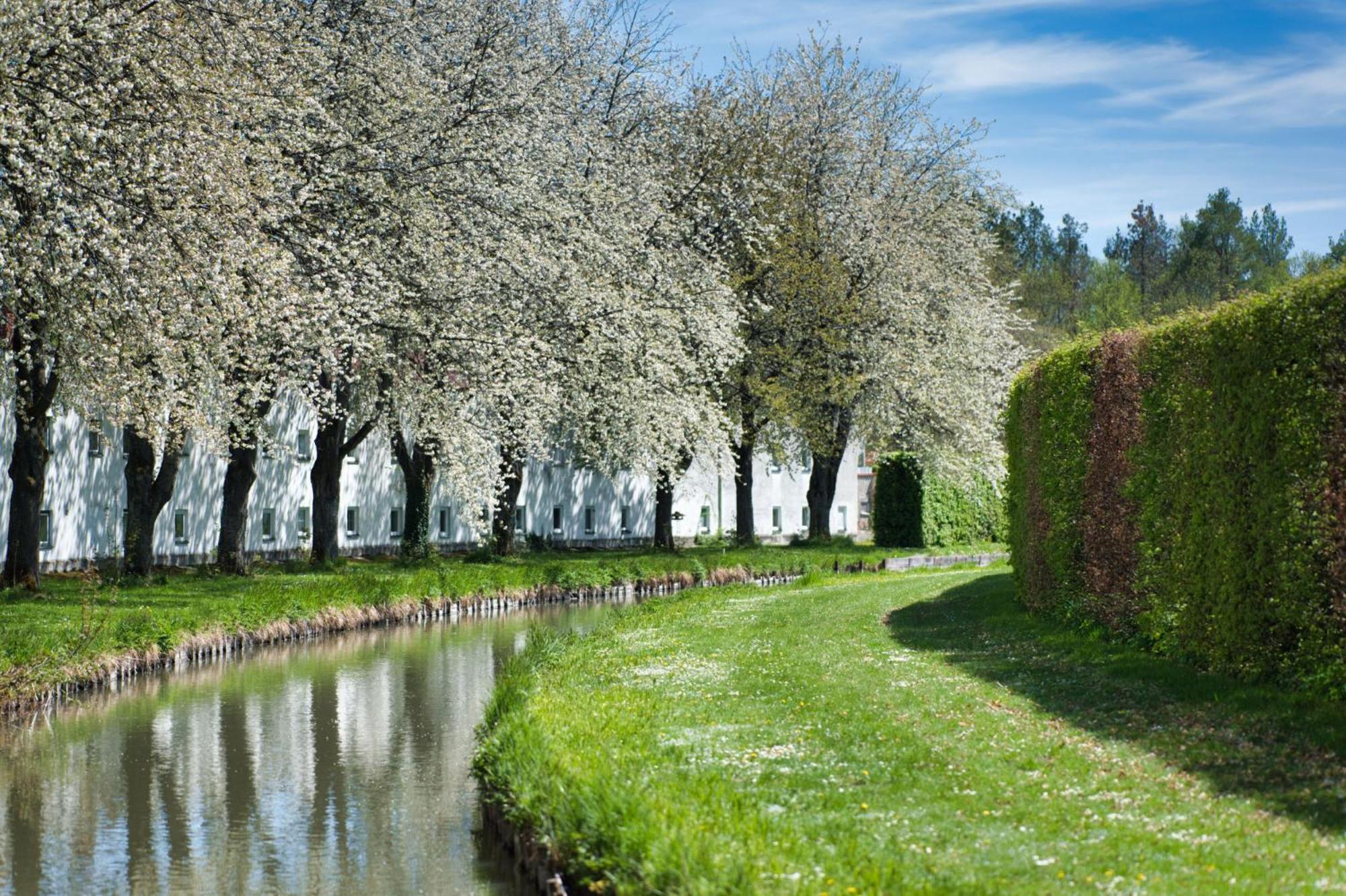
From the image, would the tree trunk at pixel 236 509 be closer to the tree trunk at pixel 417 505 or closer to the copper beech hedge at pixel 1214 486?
the tree trunk at pixel 417 505

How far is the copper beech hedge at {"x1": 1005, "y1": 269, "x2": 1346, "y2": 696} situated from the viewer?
Result: 494 inches

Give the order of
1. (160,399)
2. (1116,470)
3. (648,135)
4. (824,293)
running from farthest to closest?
(824,293) → (648,135) → (160,399) → (1116,470)

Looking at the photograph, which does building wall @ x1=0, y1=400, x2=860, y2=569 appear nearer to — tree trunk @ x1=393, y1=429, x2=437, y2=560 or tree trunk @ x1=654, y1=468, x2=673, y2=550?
tree trunk @ x1=654, y1=468, x2=673, y2=550

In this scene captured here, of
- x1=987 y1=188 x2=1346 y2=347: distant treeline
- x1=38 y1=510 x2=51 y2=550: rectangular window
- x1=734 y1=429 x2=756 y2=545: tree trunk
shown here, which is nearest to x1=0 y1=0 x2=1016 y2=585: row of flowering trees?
x1=734 y1=429 x2=756 y2=545: tree trunk

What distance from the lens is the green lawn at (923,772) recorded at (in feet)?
26.5

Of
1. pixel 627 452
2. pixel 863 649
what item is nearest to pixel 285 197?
pixel 863 649

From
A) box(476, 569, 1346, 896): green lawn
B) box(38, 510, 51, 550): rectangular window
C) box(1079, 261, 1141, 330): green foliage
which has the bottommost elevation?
box(476, 569, 1346, 896): green lawn

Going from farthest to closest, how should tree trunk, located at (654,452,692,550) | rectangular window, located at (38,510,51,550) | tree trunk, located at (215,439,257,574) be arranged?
tree trunk, located at (654,452,692,550) → rectangular window, located at (38,510,51,550) → tree trunk, located at (215,439,257,574)

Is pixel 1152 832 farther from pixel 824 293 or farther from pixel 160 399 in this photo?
pixel 824 293

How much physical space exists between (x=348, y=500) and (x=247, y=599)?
73.0 feet

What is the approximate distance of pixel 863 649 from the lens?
18.8 meters

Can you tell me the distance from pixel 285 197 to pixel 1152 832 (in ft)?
60.8

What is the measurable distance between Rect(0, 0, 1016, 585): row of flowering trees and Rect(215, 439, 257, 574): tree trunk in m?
0.07

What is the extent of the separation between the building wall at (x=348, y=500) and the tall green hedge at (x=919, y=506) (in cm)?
653
